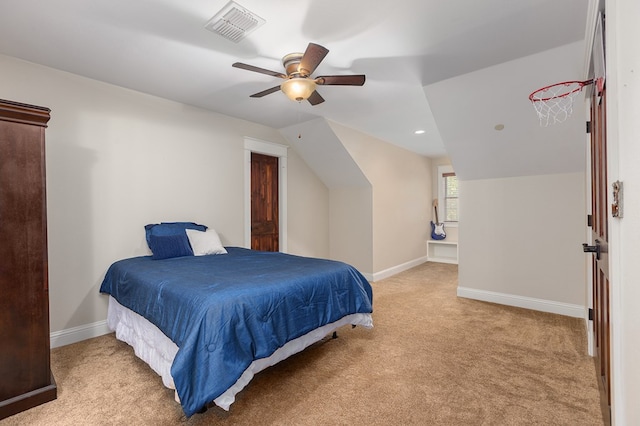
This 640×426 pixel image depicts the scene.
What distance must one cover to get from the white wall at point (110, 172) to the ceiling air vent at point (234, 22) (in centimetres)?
168

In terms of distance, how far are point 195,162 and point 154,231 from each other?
39.0 inches

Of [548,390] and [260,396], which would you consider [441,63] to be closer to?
[548,390]

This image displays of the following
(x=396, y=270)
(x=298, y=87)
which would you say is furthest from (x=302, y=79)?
(x=396, y=270)

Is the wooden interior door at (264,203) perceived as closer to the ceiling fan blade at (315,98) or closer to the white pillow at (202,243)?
the white pillow at (202,243)

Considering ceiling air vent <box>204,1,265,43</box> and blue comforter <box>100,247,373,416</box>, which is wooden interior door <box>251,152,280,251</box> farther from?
ceiling air vent <box>204,1,265,43</box>

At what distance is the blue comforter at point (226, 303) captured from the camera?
1.65 meters

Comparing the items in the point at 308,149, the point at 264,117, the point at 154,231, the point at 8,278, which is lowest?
the point at 8,278

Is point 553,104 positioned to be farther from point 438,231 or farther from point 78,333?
point 78,333

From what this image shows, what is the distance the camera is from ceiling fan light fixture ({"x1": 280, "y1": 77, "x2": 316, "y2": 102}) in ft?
7.47

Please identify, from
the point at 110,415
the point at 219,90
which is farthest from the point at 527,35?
the point at 110,415

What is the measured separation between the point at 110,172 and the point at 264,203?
78.9 inches

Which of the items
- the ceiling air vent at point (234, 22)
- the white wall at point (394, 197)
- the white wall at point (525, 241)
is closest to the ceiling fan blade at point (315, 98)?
the ceiling air vent at point (234, 22)

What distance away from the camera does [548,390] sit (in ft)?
6.64

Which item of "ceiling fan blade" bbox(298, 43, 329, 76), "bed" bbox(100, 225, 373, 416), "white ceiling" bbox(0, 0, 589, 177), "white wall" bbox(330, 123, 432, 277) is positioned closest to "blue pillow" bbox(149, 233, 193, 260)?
"bed" bbox(100, 225, 373, 416)
